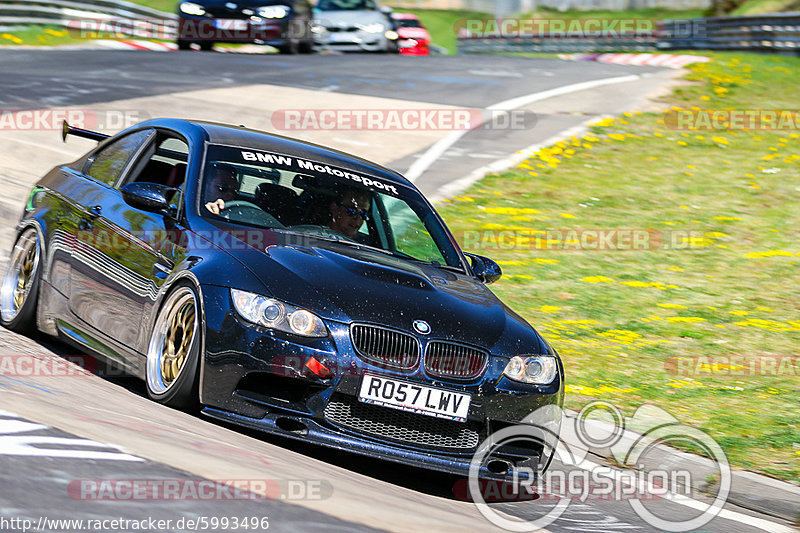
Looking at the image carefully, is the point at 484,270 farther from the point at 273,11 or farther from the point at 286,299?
the point at 273,11

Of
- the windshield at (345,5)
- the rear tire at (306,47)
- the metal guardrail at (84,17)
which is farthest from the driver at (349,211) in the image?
the windshield at (345,5)

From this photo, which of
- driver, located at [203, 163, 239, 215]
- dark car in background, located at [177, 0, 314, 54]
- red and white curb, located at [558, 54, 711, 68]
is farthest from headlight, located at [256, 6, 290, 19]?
driver, located at [203, 163, 239, 215]

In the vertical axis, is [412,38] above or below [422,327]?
above

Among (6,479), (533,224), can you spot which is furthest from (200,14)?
(6,479)

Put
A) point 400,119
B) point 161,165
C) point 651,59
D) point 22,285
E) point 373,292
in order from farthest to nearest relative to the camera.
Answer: point 651,59, point 400,119, point 22,285, point 161,165, point 373,292

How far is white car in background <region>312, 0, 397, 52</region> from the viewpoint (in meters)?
28.3

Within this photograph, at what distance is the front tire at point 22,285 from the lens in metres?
7.38

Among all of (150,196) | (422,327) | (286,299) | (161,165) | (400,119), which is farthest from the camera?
(400,119)

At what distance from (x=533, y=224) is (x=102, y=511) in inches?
383

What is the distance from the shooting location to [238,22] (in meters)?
24.8

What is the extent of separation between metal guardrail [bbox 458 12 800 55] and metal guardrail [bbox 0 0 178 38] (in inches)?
355

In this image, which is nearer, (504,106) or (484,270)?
(484,270)

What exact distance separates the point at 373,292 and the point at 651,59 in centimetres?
2304

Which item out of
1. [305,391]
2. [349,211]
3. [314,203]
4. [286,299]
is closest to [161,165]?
[314,203]
